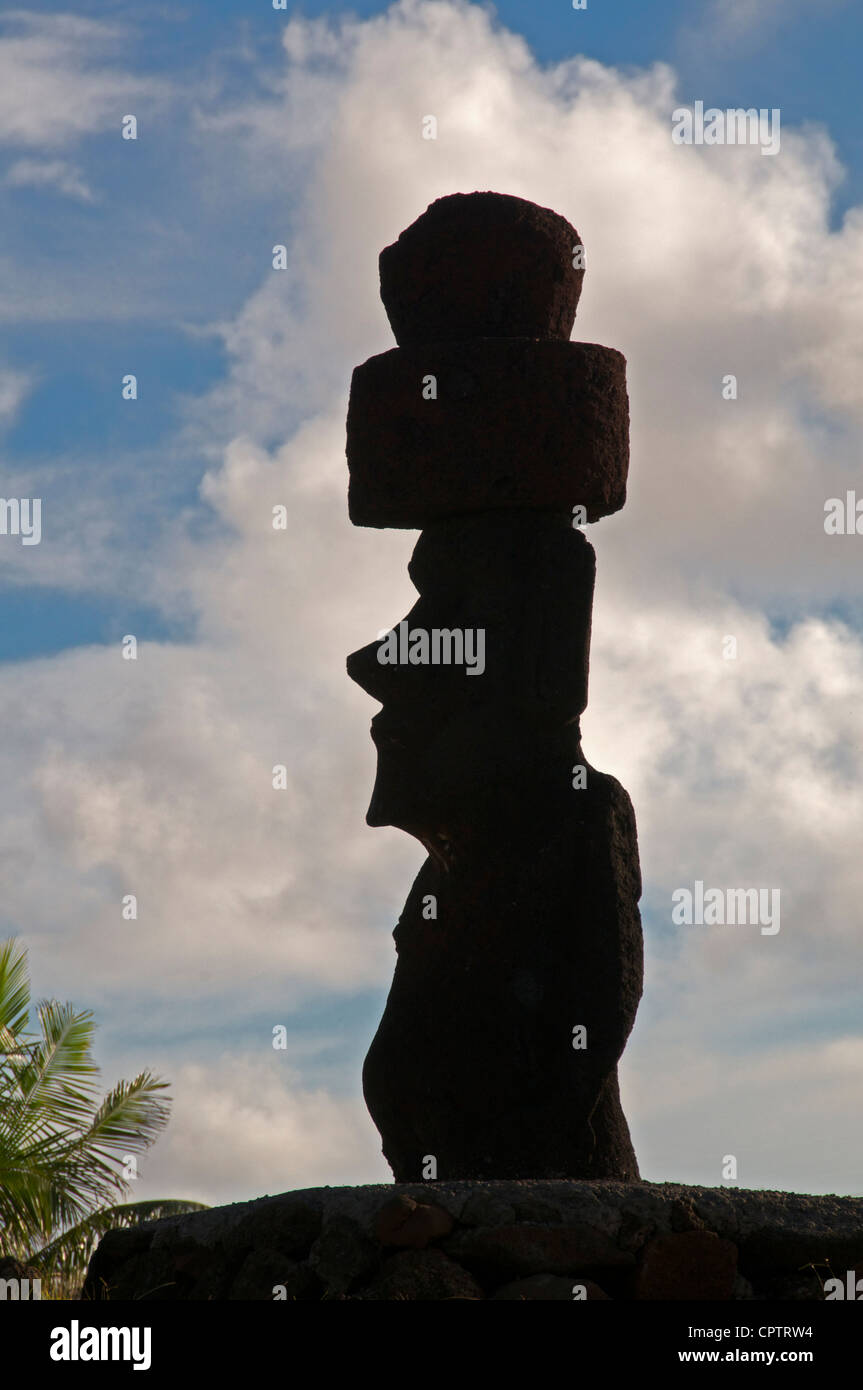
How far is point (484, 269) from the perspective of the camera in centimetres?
914

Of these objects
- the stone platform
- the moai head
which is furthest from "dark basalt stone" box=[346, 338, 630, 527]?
the stone platform

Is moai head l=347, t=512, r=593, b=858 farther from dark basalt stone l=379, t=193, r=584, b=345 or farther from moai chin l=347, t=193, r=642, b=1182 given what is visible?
dark basalt stone l=379, t=193, r=584, b=345

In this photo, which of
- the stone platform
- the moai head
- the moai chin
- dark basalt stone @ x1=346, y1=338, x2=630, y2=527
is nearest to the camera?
the stone platform

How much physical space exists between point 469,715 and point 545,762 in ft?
1.53

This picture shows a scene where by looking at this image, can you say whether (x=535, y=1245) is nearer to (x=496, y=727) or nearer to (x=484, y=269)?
(x=496, y=727)

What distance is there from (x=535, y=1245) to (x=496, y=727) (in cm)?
269

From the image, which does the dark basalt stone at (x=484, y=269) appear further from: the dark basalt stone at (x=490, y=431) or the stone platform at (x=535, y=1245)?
the stone platform at (x=535, y=1245)

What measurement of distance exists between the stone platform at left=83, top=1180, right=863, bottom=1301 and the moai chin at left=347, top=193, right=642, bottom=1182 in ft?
3.09

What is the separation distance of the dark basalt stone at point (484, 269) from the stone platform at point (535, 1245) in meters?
4.60

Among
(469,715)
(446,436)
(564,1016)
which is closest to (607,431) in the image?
(446,436)

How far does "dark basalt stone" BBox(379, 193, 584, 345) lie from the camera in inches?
360

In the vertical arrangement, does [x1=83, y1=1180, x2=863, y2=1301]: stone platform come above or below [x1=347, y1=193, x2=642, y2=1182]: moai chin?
below
